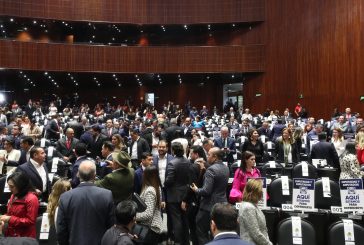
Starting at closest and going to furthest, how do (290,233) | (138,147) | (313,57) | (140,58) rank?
(290,233) → (138,147) → (313,57) → (140,58)

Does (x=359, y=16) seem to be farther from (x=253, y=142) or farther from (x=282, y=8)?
(x=253, y=142)

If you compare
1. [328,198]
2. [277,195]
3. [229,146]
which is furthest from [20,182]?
[229,146]

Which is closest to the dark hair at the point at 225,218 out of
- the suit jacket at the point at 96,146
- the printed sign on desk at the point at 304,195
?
the printed sign on desk at the point at 304,195

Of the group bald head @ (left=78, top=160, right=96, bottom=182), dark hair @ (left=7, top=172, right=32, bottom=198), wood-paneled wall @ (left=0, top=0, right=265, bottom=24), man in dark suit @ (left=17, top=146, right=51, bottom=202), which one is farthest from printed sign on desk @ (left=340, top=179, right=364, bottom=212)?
wood-paneled wall @ (left=0, top=0, right=265, bottom=24)

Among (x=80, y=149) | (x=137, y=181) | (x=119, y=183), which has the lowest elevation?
(x=137, y=181)

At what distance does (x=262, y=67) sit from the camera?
81.4 ft

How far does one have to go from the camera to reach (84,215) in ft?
12.8

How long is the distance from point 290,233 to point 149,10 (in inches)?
904

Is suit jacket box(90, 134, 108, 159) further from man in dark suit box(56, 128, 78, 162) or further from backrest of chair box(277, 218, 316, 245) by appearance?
backrest of chair box(277, 218, 316, 245)

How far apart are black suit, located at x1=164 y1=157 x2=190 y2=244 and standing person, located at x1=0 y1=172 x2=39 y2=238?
7.09 ft

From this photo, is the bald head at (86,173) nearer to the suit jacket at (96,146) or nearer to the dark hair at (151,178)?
the dark hair at (151,178)

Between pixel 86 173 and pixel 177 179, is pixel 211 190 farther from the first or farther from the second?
pixel 86 173

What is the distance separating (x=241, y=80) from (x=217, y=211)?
1012 inches

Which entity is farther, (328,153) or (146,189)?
(328,153)
